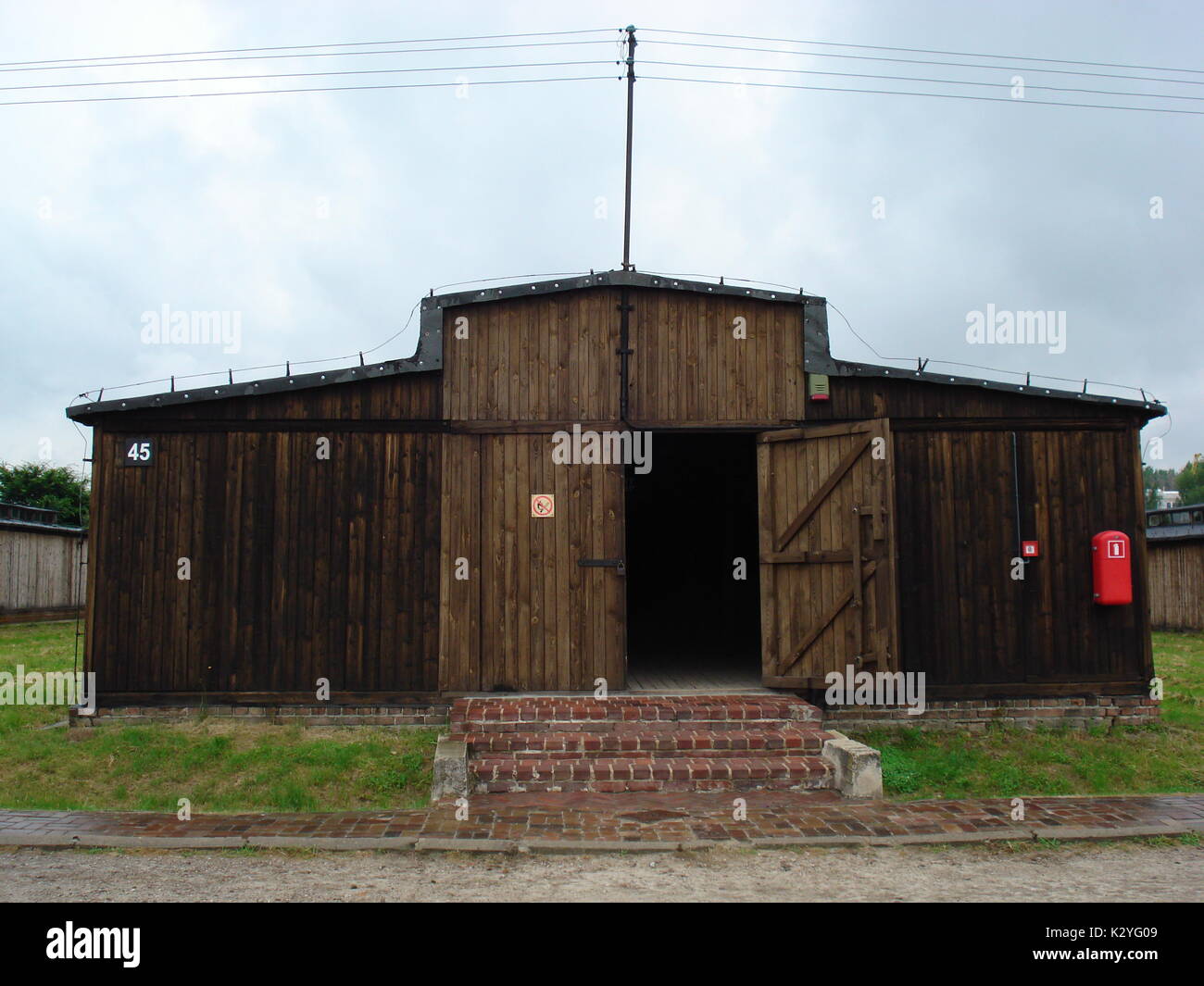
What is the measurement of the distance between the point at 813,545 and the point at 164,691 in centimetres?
656

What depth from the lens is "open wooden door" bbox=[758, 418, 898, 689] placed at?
8648 millimetres

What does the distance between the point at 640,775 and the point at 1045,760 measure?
3907 mm

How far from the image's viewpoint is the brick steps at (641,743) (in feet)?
23.7

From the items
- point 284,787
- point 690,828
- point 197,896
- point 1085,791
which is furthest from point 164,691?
point 1085,791

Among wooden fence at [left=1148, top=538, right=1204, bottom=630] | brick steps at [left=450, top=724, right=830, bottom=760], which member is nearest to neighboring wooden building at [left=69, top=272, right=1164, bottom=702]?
brick steps at [left=450, top=724, right=830, bottom=760]

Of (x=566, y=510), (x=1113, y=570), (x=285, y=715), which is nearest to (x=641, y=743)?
(x=566, y=510)

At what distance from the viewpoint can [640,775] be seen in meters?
7.21

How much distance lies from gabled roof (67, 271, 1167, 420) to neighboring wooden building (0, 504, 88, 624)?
13758 millimetres

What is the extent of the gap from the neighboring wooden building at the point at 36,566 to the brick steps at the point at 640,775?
1678cm

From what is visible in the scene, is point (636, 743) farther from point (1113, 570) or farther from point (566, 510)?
point (1113, 570)
